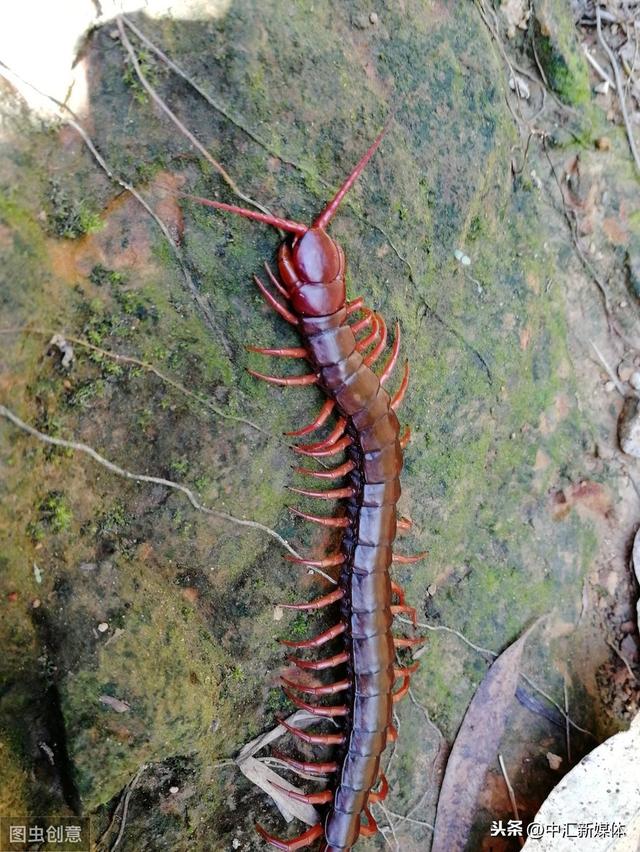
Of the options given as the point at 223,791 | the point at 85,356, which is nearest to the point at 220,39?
the point at 85,356

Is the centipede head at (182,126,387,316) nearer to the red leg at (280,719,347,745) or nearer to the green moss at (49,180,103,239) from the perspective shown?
the green moss at (49,180,103,239)

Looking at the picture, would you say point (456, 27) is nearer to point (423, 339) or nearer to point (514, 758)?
point (423, 339)

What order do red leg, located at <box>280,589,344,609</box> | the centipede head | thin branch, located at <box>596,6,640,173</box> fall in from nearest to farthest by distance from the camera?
the centipede head < red leg, located at <box>280,589,344,609</box> < thin branch, located at <box>596,6,640,173</box>

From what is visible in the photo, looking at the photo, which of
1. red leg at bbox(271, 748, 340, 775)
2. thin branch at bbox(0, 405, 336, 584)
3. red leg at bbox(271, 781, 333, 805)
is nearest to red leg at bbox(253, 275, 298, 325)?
thin branch at bbox(0, 405, 336, 584)

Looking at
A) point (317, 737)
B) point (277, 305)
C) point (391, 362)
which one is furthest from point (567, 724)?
point (277, 305)

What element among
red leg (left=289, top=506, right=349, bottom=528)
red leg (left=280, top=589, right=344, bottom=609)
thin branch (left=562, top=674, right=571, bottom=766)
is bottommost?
thin branch (left=562, top=674, right=571, bottom=766)

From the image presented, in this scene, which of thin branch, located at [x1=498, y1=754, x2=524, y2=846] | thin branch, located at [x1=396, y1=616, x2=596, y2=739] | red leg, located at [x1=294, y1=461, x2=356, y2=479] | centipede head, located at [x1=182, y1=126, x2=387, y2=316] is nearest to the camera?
centipede head, located at [x1=182, y1=126, x2=387, y2=316]
